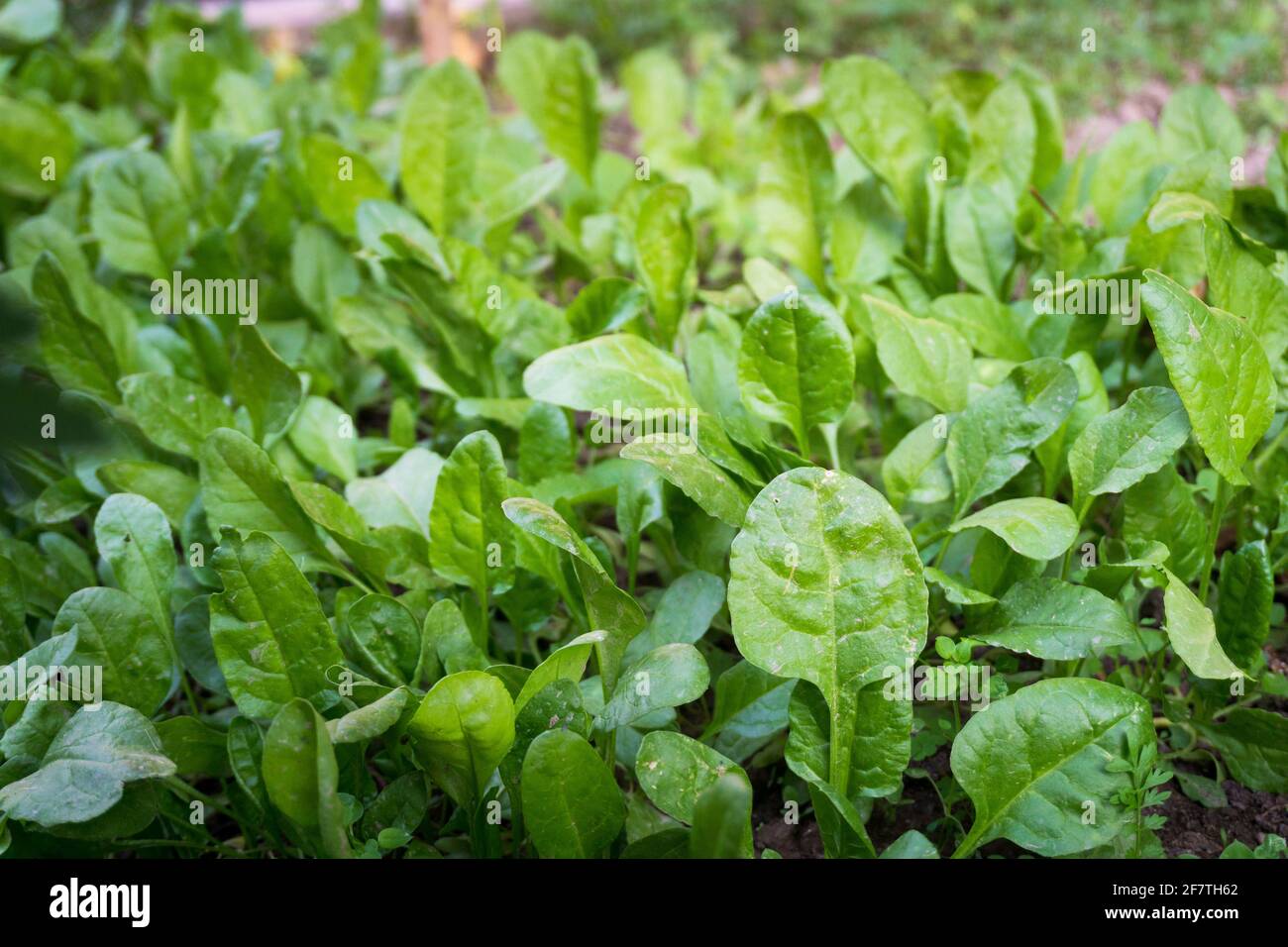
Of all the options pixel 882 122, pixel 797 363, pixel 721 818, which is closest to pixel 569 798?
pixel 721 818

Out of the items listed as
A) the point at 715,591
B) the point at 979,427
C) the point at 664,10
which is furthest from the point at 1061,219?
the point at 664,10

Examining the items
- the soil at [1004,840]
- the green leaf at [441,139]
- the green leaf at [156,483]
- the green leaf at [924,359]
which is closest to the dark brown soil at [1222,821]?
the soil at [1004,840]

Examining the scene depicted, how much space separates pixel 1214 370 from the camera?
148 centimetres

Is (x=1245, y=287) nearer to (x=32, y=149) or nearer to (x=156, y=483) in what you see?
(x=156, y=483)

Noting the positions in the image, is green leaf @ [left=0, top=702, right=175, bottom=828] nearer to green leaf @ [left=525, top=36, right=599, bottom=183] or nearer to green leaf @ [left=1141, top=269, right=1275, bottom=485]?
green leaf @ [left=1141, top=269, right=1275, bottom=485]

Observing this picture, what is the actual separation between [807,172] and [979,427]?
789 millimetres

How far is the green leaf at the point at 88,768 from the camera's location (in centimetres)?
131

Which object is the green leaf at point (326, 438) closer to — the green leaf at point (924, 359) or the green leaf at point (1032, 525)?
the green leaf at point (924, 359)

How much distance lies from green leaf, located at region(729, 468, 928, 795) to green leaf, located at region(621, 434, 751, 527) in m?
0.11

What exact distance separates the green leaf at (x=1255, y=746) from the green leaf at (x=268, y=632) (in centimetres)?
114

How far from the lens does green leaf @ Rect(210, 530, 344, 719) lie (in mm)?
1459

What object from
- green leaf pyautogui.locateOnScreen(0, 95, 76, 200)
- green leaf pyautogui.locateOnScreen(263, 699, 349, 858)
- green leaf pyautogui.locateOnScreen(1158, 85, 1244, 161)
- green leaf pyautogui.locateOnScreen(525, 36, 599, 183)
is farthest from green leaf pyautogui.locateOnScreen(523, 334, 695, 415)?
green leaf pyautogui.locateOnScreen(0, 95, 76, 200)

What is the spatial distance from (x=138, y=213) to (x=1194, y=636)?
207 centimetres

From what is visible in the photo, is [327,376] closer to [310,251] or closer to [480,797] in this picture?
[310,251]
